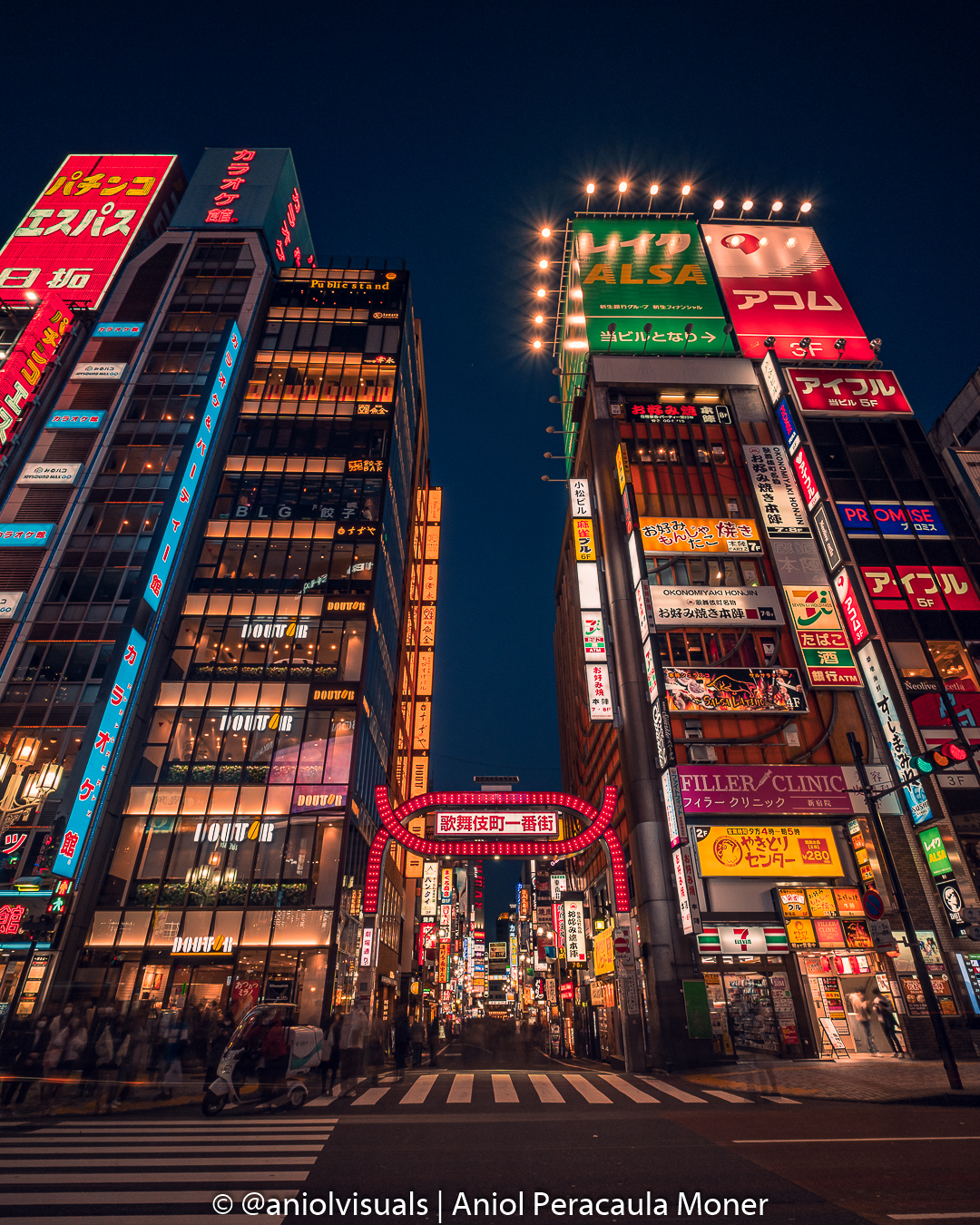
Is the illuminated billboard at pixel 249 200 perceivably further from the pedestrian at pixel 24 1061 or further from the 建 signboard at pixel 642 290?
the pedestrian at pixel 24 1061

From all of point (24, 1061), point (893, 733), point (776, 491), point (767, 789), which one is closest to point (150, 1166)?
point (24, 1061)

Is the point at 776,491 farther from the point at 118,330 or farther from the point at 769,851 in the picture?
the point at 118,330

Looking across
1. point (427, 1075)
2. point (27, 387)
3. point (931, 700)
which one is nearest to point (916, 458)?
point (931, 700)

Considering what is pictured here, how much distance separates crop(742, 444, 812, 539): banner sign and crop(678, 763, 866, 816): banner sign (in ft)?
40.0

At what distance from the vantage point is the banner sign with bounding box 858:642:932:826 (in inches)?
939

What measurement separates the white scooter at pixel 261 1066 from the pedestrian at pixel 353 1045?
8.38ft

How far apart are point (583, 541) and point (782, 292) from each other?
23862 millimetres

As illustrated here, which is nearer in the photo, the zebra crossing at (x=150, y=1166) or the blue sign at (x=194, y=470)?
the zebra crossing at (x=150, y=1166)

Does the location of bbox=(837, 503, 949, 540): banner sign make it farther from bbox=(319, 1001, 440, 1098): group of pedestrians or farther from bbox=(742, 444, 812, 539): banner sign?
bbox=(319, 1001, 440, 1098): group of pedestrians

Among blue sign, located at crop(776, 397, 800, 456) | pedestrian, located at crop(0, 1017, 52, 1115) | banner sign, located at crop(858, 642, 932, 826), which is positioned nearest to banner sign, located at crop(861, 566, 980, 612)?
banner sign, located at crop(858, 642, 932, 826)

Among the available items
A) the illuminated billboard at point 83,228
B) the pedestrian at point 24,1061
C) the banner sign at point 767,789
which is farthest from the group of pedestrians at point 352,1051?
the illuminated billboard at point 83,228

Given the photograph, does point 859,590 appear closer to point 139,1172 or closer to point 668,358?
point 668,358

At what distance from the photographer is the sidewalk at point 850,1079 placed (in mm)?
13109

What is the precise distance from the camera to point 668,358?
38.5 m
